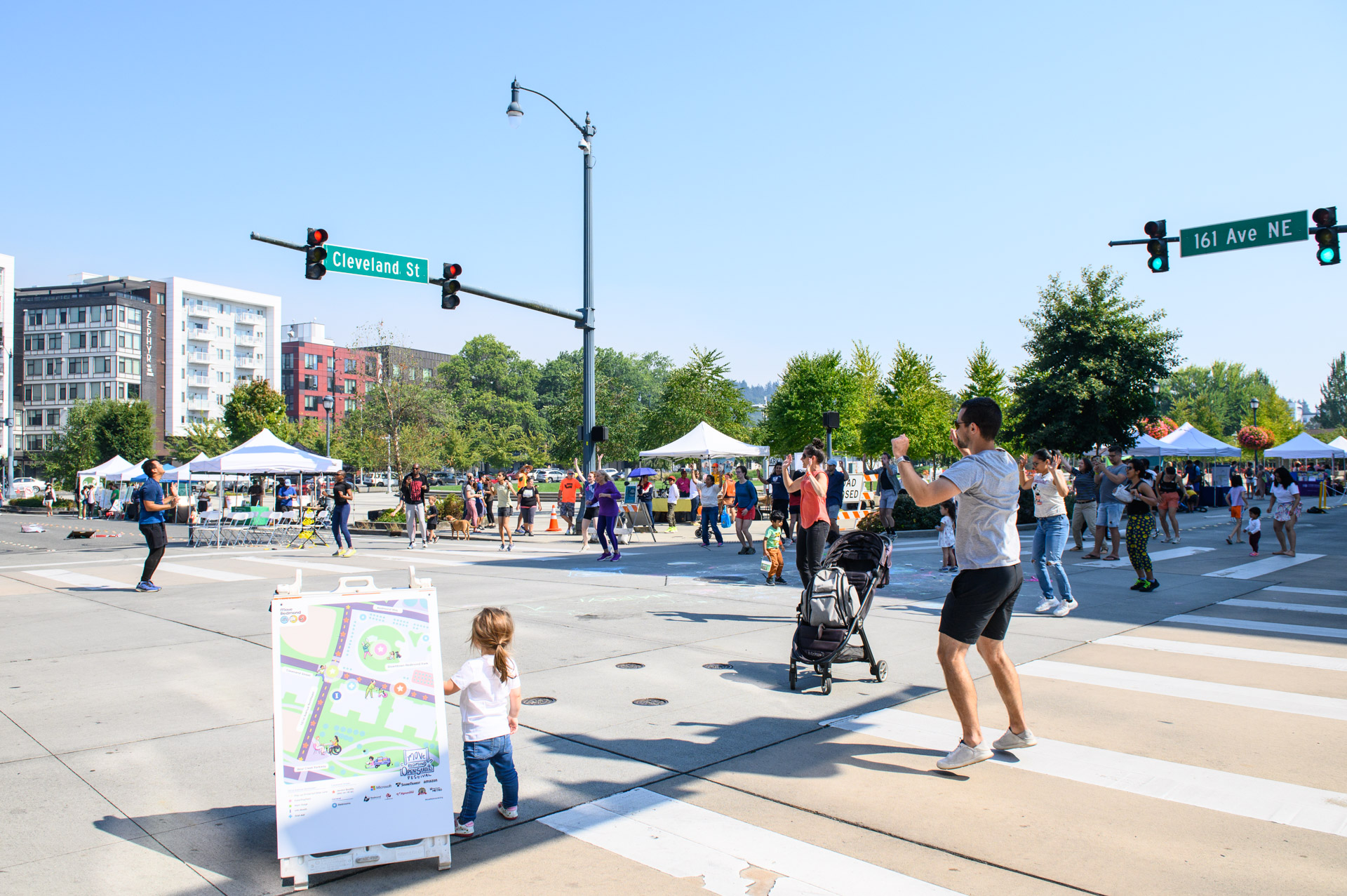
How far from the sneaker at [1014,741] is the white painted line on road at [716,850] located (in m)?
1.74

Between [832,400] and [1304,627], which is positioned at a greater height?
[832,400]

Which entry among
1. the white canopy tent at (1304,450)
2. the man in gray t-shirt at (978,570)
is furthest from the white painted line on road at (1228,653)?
the white canopy tent at (1304,450)

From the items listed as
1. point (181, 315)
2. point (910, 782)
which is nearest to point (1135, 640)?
point (910, 782)

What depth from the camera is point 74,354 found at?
85.0 metres

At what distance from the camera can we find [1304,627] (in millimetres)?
9133

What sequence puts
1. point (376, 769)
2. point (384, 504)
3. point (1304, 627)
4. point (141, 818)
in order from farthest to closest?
point (384, 504) < point (1304, 627) < point (141, 818) < point (376, 769)

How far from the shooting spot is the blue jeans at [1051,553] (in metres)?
10.0

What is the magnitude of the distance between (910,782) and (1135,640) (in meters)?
4.80

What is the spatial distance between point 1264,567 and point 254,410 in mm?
66867

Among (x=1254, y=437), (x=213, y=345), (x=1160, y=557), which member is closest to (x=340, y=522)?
(x=1160, y=557)

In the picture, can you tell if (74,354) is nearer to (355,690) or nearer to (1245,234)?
(1245,234)

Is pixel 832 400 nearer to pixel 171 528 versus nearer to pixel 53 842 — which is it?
pixel 171 528

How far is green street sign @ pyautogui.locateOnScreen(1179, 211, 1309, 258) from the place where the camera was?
1408 cm

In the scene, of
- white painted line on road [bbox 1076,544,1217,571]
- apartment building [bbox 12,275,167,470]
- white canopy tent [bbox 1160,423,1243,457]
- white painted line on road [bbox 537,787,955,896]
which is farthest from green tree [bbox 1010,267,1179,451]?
apartment building [bbox 12,275,167,470]
